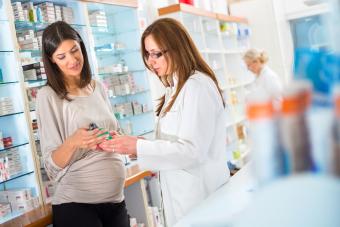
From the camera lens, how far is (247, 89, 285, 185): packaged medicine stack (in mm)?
558

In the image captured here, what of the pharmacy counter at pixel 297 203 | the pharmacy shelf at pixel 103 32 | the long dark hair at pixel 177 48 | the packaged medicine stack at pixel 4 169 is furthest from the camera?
the pharmacy shelf at pixel 103 32

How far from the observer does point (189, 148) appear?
197 centimetres

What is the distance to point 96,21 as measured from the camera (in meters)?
4.71

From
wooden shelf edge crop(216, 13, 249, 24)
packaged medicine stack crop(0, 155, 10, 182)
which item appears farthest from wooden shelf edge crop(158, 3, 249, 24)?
packaged medicine stack crop(0, 155, 10, 182)

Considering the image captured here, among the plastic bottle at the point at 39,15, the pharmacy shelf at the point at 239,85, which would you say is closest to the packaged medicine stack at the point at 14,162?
the plastic bottle at the point at 39,15

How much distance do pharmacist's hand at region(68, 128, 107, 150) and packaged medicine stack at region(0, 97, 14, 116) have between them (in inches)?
55.2

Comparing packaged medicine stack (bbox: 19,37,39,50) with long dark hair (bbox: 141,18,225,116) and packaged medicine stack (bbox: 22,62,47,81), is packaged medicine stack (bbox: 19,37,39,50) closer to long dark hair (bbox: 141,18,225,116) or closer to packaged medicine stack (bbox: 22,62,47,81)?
packaged medicine stack (bbox: 22,62,47,81)

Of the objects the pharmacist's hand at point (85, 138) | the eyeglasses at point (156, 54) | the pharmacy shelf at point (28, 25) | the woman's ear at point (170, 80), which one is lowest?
the pharmacist's hand at point (85, 138)

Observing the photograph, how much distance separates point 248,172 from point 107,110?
3.06 ft

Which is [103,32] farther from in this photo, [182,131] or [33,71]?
[182,131]

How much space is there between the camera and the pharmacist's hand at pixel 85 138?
224 centimetres

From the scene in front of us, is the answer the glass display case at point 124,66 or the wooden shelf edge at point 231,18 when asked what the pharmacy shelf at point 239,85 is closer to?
the wooden shelf edge at point 231,18

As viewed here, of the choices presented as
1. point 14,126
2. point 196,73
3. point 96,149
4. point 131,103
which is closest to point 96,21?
point 131,103

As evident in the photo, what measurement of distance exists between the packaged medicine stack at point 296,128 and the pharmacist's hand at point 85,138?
1.76 metres
